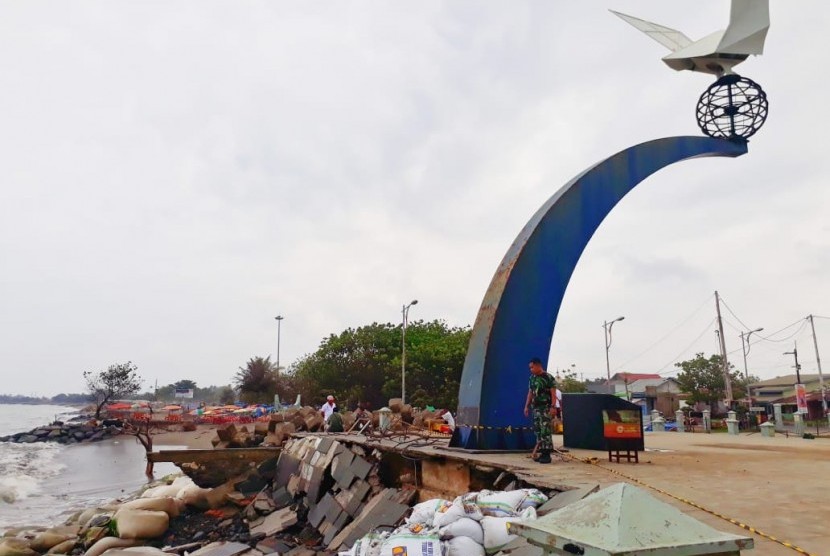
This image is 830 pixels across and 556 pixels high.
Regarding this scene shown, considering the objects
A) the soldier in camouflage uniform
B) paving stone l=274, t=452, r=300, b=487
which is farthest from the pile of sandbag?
paving stone l=274, t=452, r=300, b=487

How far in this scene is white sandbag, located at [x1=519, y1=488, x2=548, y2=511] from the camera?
5.54m

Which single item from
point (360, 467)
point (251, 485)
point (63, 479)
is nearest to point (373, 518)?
point (360, 467)

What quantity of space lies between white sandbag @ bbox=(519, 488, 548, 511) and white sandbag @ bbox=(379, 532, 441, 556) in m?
0.96

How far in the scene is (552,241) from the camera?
10211mm

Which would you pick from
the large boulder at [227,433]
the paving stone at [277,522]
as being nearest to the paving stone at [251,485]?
the large boulder at [227,433]

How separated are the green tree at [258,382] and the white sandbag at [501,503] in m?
50.6

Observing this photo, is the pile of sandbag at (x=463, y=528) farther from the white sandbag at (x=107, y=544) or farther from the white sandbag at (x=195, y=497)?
the white sandbag at (x=195, y=497)

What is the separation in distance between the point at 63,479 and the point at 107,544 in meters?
18.7

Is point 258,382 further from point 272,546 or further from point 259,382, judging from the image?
point 272,546

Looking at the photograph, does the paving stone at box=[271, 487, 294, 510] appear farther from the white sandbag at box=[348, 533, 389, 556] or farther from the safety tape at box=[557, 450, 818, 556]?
the white sandbag at box=[348, 533, 389, 556]

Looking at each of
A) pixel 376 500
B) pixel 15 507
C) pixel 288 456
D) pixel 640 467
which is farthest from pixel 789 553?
pixel 15 507

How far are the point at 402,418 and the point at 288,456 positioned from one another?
3.20 metres

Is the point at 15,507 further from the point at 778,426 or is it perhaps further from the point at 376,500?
the point at 778,426

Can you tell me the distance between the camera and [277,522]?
11.1 m
